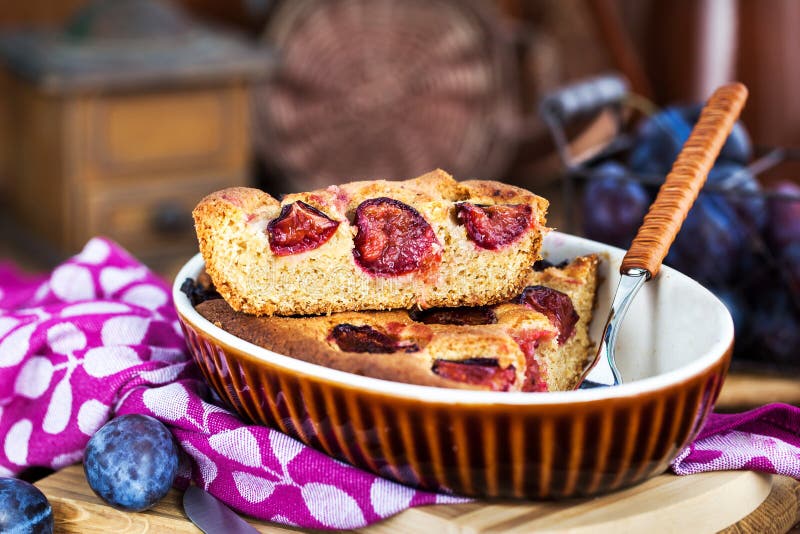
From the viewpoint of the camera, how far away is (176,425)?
3.88ft

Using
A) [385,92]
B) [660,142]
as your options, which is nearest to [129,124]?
[385,92]

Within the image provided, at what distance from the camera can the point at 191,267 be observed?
1307 mm

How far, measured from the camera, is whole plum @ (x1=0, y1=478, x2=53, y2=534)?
1010 mm

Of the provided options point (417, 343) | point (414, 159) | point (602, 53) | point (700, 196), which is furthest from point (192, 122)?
point (417, 343)

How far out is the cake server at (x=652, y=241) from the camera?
118 cm

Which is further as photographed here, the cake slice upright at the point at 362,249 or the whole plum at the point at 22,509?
the cake slice upright at the point at 362,249

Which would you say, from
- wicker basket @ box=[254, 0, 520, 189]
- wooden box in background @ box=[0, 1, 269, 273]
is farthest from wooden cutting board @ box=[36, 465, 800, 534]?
wicker basket @ box=[254, 0, 520, 189]

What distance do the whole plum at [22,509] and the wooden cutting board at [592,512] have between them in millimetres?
71

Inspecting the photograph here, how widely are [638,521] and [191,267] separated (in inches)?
26.0

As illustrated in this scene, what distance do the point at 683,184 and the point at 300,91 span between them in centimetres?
231

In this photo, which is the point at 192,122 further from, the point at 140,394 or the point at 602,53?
the point at 140,394

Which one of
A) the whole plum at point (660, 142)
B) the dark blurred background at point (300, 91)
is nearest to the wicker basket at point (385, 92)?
the dark blurred background at point (300, 91)

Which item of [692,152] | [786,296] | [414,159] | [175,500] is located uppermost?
[692,152]

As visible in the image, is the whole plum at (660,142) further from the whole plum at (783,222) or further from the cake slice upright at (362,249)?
the cake slice upright at (362,249)
